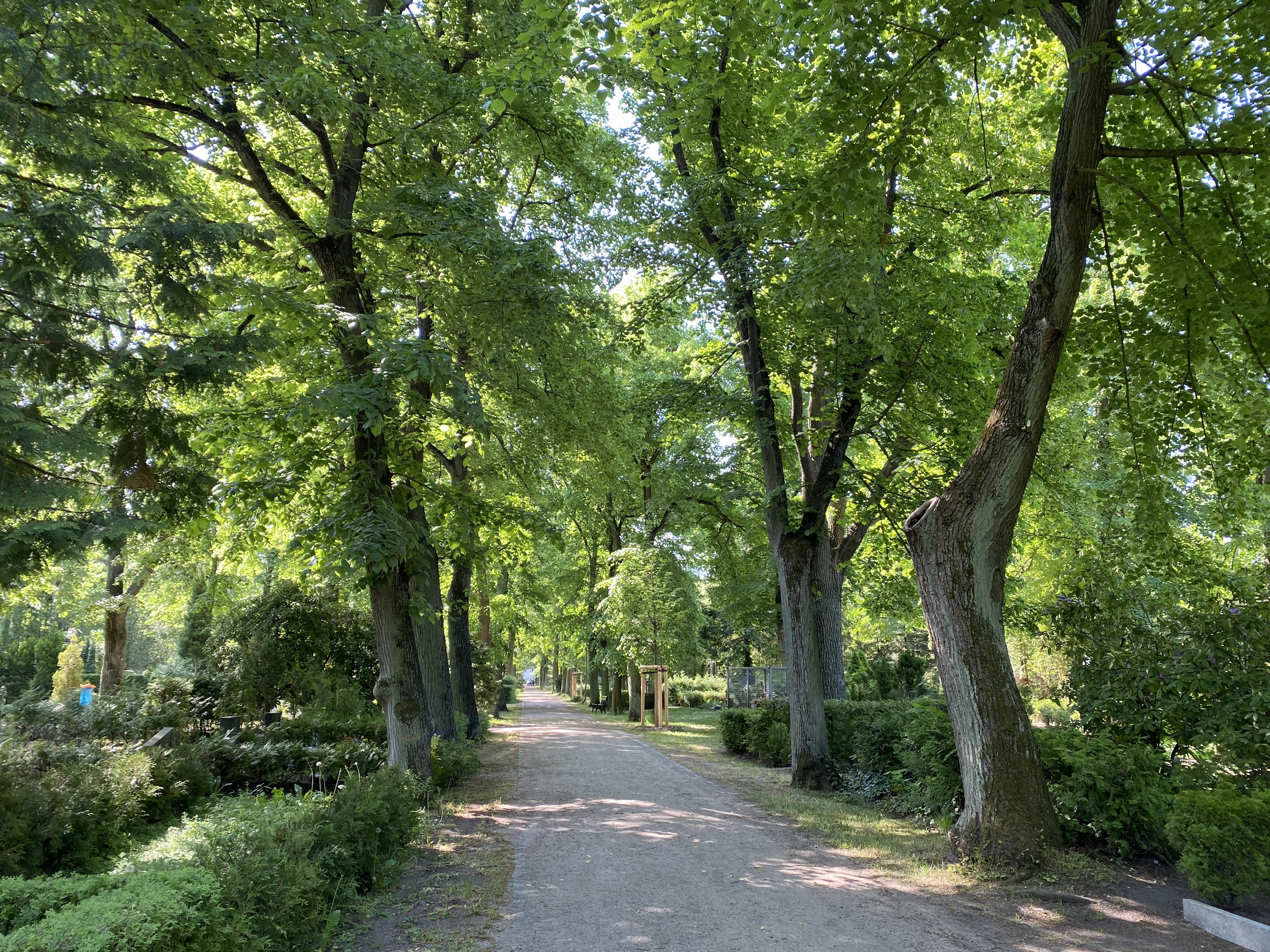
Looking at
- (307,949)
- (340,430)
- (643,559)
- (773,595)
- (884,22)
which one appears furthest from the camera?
(643,559)

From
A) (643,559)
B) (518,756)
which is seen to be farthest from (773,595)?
(518,756)

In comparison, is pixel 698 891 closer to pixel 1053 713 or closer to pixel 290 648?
pixel 1053 713

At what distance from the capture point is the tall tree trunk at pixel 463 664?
54.3ft

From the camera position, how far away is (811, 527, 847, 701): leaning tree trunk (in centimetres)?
1222

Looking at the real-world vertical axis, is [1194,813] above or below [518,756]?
above

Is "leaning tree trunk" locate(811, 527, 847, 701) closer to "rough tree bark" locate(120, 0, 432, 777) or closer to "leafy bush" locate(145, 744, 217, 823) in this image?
"rough tree bark" locate(120, 0, 432, 777)

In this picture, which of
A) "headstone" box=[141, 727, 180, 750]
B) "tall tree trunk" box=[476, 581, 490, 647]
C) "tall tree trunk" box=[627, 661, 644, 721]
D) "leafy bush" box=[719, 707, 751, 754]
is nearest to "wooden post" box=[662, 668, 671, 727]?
"tall tree trunk" box=[627, 661, 644, 721]

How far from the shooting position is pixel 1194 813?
17.3 feet

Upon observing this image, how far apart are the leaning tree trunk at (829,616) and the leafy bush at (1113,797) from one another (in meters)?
5.30

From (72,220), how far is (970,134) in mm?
10324

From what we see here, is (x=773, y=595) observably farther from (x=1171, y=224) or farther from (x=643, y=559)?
(x=1171, y=224)

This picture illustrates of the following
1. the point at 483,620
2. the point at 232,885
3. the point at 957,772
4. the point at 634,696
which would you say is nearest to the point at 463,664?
the point at 483,620

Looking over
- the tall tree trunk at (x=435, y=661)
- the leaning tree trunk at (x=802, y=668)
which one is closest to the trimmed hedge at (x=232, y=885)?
the tall tree trunk at (x=435, y=661)

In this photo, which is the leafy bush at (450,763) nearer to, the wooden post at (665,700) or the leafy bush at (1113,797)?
the leafy bush at (1113,797)
